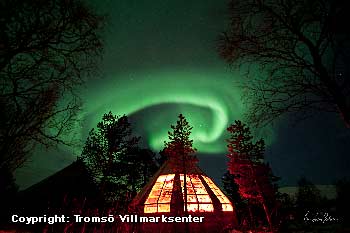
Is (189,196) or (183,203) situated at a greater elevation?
(189,196)

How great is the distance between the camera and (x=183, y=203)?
64.7 feet

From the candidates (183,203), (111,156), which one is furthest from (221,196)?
(111,156)

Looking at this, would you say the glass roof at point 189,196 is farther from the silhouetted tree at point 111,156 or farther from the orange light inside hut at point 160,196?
the silhouetted tree at point 111,156

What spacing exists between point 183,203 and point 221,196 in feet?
16.1

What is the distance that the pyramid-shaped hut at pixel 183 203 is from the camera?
733 inches

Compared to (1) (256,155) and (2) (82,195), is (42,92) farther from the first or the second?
(1) (256,155)

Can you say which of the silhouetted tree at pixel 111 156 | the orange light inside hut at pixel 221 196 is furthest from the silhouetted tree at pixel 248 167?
the silhouetted tree at pixel 111 156

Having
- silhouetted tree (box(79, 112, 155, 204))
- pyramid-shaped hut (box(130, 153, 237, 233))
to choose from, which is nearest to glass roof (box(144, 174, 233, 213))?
pyramid-shaped hut (box(130, 153, 237, 233))

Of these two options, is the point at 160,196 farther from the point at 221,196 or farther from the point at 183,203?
the point at 221,196

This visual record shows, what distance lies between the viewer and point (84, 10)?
5797 millimetres

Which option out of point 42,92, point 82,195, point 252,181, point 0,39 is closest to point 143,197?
point 82,195

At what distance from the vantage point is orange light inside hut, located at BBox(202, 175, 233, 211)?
21364 mm

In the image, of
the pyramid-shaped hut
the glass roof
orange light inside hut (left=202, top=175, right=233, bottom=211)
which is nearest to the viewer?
the pyramid-shaped hut

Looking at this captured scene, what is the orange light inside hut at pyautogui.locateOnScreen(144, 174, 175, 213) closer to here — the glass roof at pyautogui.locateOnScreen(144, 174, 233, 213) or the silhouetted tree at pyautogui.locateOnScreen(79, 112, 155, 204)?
the glass roof at pyautogui.locateOnScreen(144, 174, 233, 213)
